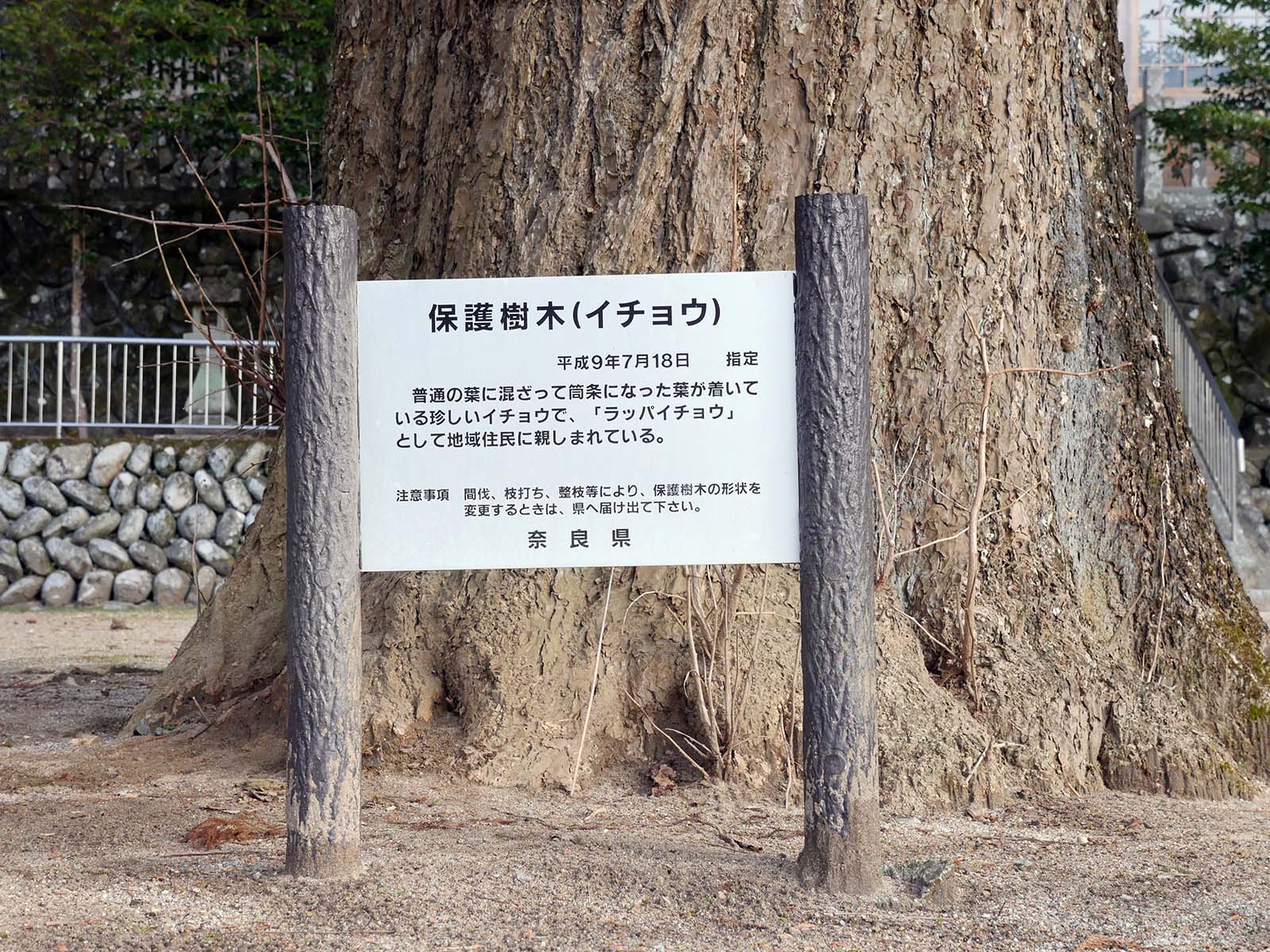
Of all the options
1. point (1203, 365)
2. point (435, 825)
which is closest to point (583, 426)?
point (435, 825)

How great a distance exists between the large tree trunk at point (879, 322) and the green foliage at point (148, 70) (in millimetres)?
8091

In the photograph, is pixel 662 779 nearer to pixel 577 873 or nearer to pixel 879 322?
pixel 577 873

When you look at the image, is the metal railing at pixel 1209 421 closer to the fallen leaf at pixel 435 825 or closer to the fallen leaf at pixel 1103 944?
the fallen leaf at pixel 1103 944

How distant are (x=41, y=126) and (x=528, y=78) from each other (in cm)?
1019

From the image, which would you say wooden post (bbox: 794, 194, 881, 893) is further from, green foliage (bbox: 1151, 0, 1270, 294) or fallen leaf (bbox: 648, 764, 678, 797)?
green foliage (bbox: 1151, 0, 1270, 294)

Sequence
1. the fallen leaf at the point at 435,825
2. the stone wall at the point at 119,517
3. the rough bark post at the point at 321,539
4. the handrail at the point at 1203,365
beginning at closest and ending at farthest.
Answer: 1. the rough bark post at the point at 321,539
2. the fallen leaf at the point at 435,825
3. the stone wall at the point at 119,517
4. the handrail at the point at 1203,365

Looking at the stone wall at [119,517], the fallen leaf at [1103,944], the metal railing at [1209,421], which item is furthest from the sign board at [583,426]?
the metal railing at [1209,421]

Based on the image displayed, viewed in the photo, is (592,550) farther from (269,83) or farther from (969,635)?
(269,83)

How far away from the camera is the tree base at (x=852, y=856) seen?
2695 millimetres

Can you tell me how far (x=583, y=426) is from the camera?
271 cm

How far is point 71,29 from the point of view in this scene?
36.8ft

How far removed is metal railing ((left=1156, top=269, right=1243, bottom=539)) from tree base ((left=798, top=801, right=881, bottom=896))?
882 cm

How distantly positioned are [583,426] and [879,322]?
129 centimetres

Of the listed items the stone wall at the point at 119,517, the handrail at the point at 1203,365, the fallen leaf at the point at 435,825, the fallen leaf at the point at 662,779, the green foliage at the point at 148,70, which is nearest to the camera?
the fallen leaf at the point at 435,825
